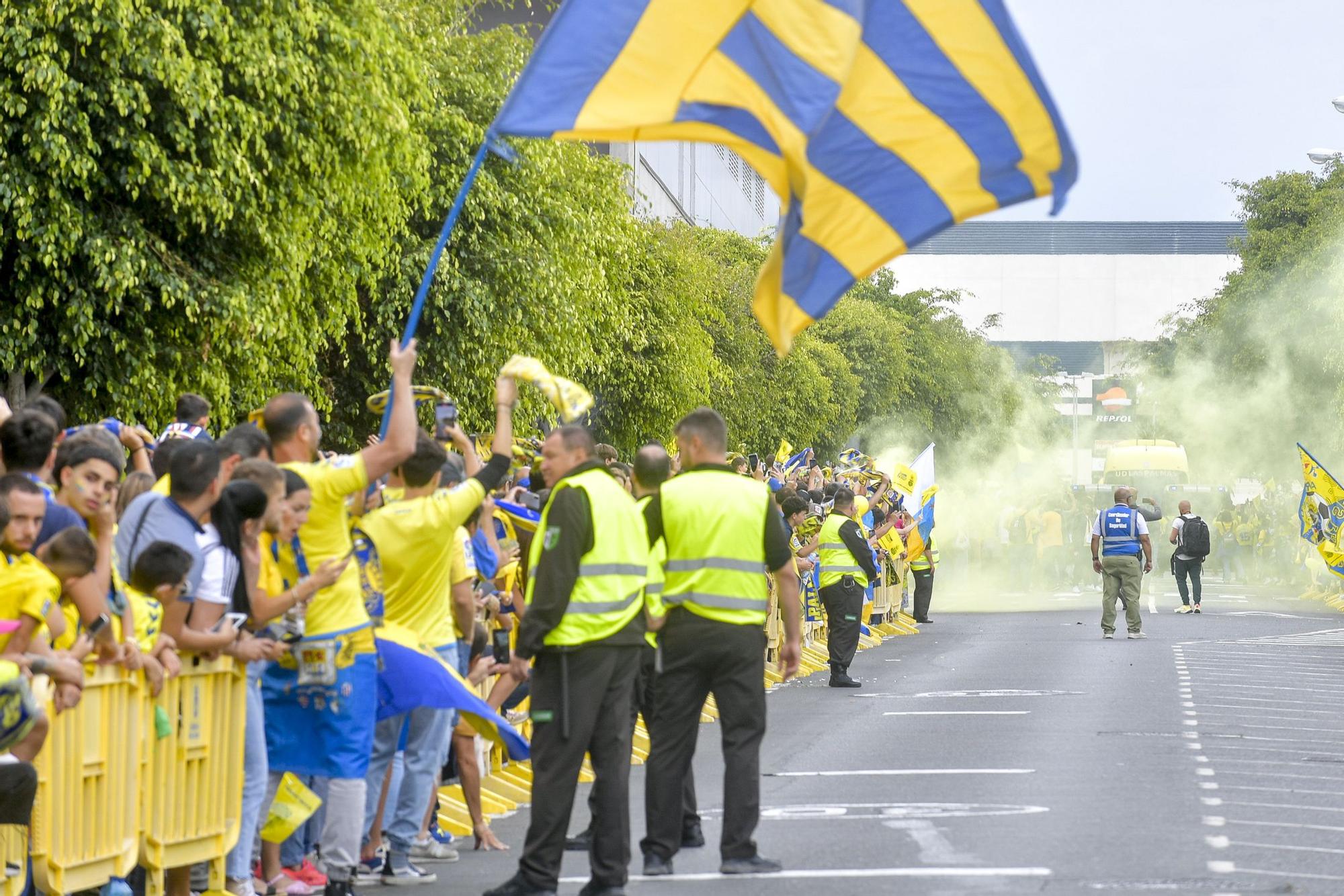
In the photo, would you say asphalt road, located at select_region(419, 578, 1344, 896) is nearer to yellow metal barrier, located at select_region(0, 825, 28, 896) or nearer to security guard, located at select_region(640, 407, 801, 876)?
security guard, located at select_region(640, 407, 801, 876)

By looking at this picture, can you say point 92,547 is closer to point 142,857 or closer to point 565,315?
point 142,857

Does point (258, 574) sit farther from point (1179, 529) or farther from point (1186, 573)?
point (1186, 573)

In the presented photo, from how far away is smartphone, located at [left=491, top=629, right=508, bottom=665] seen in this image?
39.5ft

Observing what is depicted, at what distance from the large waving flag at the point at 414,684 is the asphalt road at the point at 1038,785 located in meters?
0.72

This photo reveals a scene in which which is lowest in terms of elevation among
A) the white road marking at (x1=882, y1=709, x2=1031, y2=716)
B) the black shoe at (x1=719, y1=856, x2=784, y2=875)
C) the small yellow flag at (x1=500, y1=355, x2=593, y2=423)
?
the white road marking at (x1=882, y1=709, x2=1031, y2=716)

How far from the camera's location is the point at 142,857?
7.55 meters

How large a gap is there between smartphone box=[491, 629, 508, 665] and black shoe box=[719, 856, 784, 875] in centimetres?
339

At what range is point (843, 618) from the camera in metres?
19.9

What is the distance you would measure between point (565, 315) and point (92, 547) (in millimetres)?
18135

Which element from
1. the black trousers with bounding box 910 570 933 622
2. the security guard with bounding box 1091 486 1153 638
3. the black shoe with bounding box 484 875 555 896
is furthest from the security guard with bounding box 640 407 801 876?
the black trousers with bounding box 910 570 933 622

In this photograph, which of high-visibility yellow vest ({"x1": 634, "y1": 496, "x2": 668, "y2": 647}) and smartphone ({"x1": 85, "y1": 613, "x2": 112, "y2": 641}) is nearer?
smartphone ({"x1": 85, "y1": 613, "x2": 112, "y2": 641})

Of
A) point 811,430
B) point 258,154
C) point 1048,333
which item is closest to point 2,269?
point 258,154

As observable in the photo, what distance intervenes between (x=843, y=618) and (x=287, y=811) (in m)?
12.0

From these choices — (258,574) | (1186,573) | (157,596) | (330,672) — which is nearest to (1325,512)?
(1186,573)
